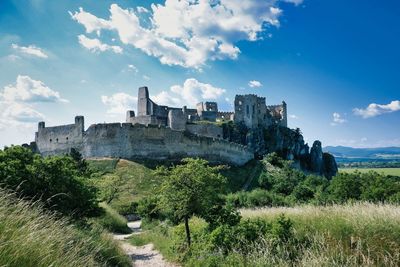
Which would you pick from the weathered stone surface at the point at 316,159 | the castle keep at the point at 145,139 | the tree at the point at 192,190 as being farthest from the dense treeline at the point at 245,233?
the weathered stone surface at the point at 316,159

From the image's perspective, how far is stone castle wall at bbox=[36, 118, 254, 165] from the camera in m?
52.2

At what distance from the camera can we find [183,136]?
5678cm

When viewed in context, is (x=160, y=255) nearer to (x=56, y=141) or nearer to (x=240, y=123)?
(x=56, y=141)

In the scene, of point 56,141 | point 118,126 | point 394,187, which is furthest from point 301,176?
point 56,141

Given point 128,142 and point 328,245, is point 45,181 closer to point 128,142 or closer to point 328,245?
point 328,245

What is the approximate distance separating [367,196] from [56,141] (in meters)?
48.0

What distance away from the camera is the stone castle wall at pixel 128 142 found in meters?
52.2

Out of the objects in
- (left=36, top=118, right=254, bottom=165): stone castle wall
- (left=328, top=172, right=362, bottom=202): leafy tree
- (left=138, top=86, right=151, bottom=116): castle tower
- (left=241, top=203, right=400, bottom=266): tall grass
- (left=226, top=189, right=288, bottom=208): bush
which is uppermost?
(left=138, top=86, right=151, bottom=116): castle tower

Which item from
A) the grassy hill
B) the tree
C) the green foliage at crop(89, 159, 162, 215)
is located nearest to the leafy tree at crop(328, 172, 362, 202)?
the grassy hill

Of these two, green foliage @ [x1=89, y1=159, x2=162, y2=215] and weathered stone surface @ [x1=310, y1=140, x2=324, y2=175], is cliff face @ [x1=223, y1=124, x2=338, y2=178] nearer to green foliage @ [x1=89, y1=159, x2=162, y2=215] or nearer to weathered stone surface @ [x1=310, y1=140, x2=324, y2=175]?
weathered stone surface @ [x1=310, y1=140, x2=324, y2=175]

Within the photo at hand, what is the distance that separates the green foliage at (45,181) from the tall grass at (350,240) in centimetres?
859

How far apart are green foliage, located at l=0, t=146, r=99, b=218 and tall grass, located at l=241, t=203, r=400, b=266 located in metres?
8.59

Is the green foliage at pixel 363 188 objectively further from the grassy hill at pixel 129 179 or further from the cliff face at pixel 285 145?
the cliff face at pixel 285 145

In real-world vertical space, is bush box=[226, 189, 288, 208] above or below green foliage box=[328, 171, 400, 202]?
below
